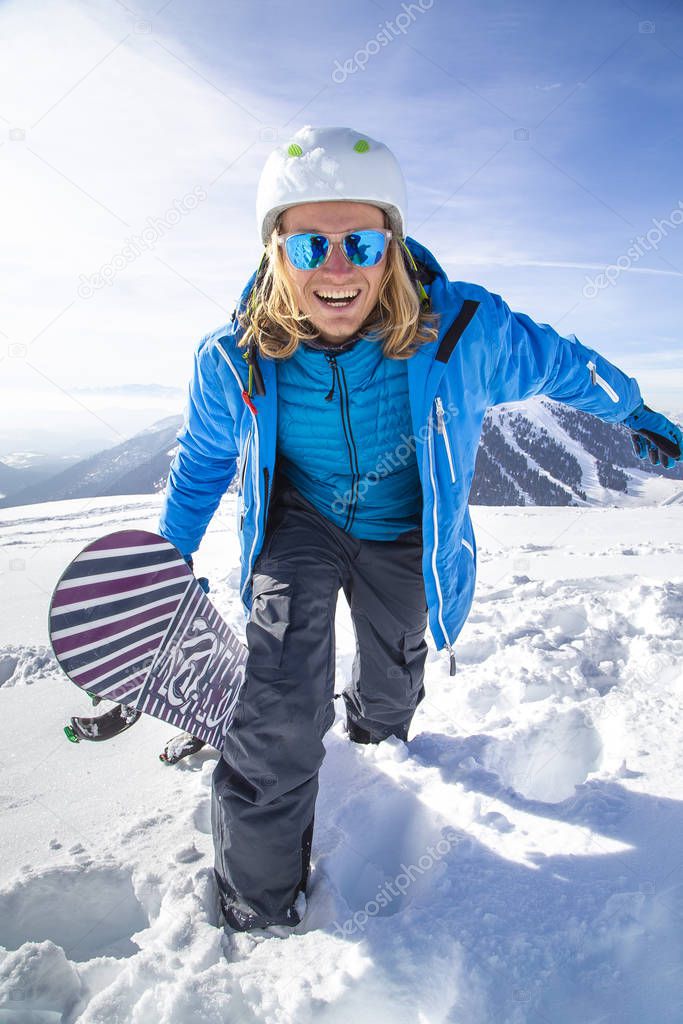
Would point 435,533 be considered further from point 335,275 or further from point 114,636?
point 114,636

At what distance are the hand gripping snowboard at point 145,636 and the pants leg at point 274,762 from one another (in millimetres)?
218

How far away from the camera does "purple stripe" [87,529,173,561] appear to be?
1994 millimetres

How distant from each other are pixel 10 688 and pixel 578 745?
3.42m

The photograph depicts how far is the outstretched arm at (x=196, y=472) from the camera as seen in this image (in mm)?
2475

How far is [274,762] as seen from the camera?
1846 mm

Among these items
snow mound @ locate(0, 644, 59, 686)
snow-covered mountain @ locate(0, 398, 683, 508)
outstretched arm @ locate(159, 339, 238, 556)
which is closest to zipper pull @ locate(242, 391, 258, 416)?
outstretched arm @ locate(159, 339, 238, 556)

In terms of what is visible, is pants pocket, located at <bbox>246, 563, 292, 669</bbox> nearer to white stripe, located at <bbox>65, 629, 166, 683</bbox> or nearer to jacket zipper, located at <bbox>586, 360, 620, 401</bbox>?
white stripe, located at <bbox>65, 629, 166, 683</bbox>

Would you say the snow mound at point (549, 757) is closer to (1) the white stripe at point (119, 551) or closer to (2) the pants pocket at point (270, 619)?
(2) the pants pocket at point (270, 619)

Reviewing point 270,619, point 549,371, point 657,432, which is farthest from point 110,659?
point 657,432

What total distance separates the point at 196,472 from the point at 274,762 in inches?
54.7

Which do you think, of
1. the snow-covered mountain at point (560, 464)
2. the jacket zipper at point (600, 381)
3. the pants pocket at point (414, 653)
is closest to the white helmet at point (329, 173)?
the jacket zipper at point (600, 381)

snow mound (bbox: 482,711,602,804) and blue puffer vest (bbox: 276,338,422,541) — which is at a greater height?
blue puffer vest (bbox: 276,338,422,541)

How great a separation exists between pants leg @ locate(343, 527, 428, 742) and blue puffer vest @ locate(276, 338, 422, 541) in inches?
5.8

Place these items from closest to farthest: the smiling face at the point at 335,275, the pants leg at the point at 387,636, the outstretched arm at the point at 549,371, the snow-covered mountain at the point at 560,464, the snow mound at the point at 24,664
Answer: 1. the smiling face at the point at 335,275
2. the outstretched arm at the point at 549,371
3. the pants leg at the point at 387,636
4. the snow mound at the point at 24,664
5. the snow-covered mountain at the point at 560,464
